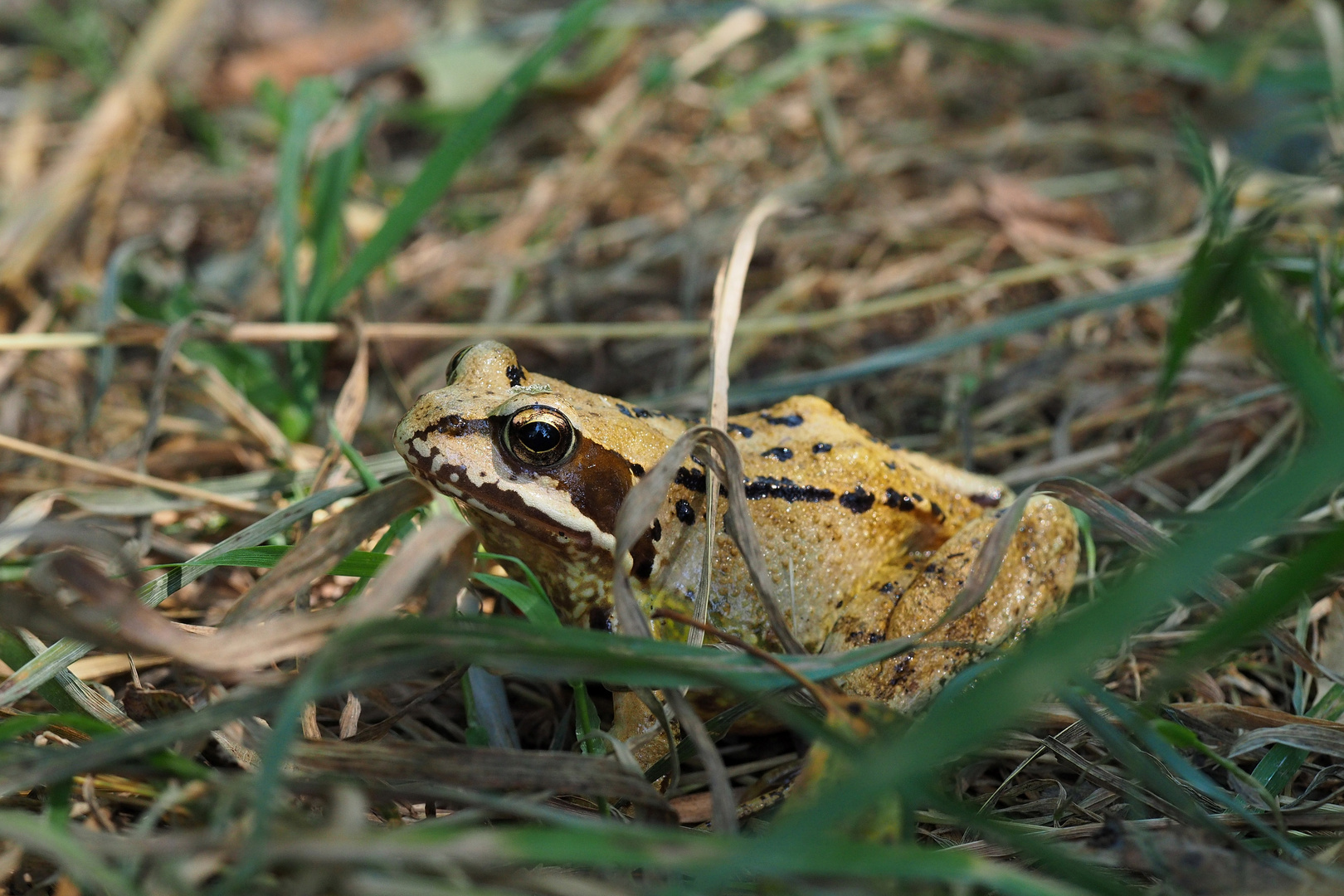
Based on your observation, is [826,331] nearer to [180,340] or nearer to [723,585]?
[723,585]

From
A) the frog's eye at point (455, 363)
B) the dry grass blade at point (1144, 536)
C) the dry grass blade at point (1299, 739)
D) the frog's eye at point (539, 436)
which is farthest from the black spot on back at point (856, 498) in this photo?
the frog's eye at point (455, 363)

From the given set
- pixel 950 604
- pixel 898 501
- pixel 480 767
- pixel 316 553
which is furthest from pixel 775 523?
pixel 316 553

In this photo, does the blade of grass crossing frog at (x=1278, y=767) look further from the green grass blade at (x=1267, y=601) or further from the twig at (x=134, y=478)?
the twig at (x=134, y=478)

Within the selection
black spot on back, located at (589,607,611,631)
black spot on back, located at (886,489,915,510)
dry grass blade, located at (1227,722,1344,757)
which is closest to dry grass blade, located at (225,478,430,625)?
black spot on back, located at (589,607,611,631)

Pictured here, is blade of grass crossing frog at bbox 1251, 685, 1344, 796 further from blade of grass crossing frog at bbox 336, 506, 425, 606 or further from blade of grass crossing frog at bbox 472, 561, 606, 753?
blade of grass crossing frog at bbox 336, 506, 425, 606

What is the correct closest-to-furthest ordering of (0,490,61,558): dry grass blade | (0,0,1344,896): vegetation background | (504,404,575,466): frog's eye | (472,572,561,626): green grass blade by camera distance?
(0,0,1344,896): vegetation background → (472,572,561,626): green grass blade → (504,404,575,466): frog's eye → (0,490,61,558): dry grass blade

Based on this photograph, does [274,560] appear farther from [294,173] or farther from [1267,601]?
[1267,601]
